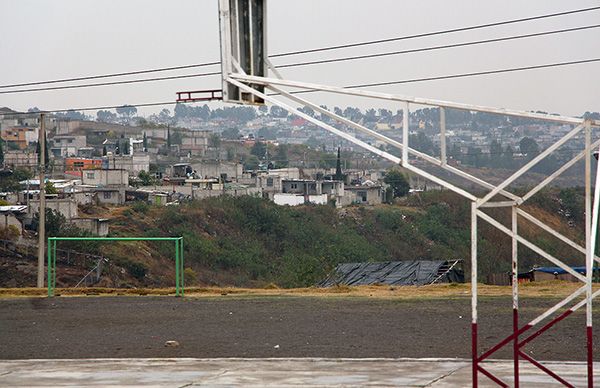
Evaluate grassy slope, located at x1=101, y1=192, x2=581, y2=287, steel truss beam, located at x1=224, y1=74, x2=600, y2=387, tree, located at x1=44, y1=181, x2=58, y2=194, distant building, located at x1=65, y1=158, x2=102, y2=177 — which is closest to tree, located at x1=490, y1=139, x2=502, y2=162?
grassy slope, located at x1=101, y1=192, x2=581, y2=287

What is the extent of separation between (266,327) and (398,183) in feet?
314

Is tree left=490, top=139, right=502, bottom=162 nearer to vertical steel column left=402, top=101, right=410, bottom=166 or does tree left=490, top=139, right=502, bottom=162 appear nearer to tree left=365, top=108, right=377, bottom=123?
tree left=365, top=108, right=377, bottom=123

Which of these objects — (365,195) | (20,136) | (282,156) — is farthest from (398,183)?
(20,136)

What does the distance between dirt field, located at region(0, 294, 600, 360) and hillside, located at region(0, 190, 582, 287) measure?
36575mm

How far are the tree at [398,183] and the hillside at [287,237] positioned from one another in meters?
7.49

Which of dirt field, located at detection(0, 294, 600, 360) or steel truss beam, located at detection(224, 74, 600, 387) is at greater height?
steel truss beam, located at detection(224, 74, 600, 387)

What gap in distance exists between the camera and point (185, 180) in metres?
119

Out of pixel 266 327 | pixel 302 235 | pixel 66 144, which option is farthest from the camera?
pixel 66 144

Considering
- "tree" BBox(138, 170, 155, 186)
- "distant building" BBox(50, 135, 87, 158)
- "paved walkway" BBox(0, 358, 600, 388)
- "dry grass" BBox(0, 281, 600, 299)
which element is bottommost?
"dry grass" BBox(0, 281, 600, 299)

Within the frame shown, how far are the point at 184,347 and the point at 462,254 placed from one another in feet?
215

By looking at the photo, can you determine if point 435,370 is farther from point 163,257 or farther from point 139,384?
point 163,257

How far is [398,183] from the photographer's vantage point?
116 metres

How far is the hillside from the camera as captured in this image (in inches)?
2704

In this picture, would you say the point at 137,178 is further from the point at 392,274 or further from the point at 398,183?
the point at 392,274
